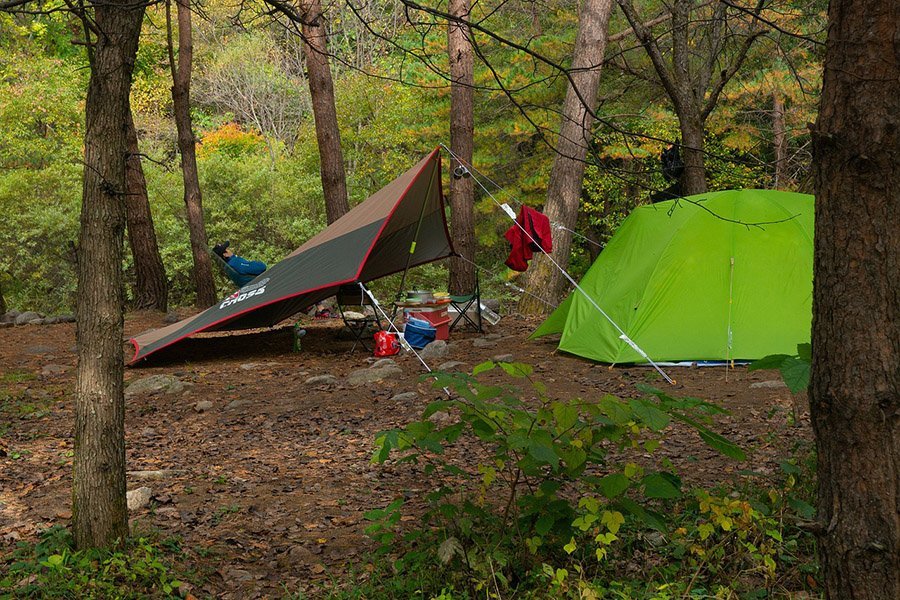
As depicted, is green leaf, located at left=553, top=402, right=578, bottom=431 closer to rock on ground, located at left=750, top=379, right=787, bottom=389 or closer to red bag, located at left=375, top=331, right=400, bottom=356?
rock on ground, located at left=750, top=379, right=787, bottom=389

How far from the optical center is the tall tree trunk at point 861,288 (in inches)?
76.3

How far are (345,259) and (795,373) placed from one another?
455 centimetres

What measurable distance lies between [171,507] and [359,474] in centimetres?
90

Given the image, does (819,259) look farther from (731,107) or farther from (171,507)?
(731,107)

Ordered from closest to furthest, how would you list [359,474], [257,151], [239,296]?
[359,474] < [239,296] < [257,151]

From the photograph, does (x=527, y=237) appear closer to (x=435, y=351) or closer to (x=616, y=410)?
(x=435, y=351)

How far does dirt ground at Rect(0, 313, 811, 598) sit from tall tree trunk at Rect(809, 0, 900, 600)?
1554 mm

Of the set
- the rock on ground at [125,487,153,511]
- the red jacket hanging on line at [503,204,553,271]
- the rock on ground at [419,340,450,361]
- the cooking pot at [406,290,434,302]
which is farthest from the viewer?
the cooking pot at [406,290,434,302]

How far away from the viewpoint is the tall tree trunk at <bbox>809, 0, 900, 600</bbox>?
1.94m

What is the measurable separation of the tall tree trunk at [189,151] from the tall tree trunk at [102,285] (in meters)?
8.34

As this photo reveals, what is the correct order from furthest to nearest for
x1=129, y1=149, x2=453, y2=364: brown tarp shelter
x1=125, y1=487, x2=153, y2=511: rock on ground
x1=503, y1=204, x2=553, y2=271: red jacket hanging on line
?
x1=503, y1=204, x2=553, y2=271: red jacket hanging on line
x1=129, y1=149, x2=453, y2=364: brown tarp shelter
x1=125, y1=487, x2=153, y2=511: rock on ground

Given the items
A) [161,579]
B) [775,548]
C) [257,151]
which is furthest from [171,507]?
[257,151]

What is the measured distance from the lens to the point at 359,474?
402 centimetres

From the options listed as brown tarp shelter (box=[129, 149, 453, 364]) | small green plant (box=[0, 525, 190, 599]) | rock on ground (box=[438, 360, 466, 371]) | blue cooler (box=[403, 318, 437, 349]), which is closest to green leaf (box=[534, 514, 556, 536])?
small green plant (box=[0, 525, 190, 599])
